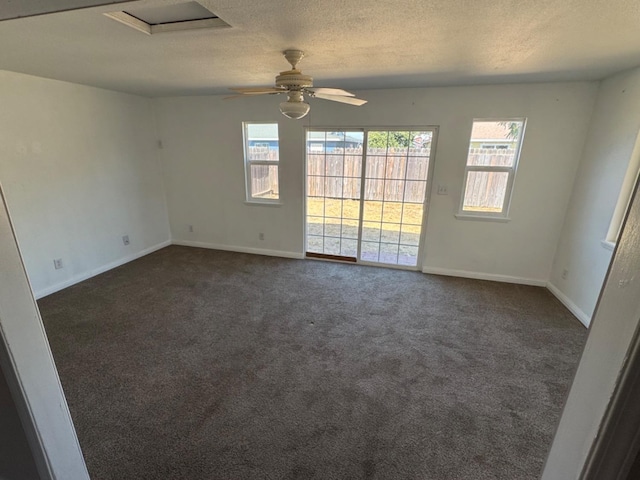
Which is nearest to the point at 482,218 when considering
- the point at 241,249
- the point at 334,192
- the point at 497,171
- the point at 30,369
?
the point at 497,171

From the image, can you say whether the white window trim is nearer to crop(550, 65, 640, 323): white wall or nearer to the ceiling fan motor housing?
the ceiling fan motor housing

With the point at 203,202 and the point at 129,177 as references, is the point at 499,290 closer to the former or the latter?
the point at 203,202

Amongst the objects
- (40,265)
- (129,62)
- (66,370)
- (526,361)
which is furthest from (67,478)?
(40,265)

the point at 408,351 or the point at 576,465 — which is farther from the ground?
the point at 576,465

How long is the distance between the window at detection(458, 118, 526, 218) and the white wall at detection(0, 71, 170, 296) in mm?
4718

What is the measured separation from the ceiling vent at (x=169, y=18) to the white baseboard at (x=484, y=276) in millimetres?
3688

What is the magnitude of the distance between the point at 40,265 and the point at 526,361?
16.7ft

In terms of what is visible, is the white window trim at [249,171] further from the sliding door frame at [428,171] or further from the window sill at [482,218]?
the window sill at [482,218]

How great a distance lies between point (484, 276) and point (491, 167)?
144 cm

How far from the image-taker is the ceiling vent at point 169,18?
5.27 ft

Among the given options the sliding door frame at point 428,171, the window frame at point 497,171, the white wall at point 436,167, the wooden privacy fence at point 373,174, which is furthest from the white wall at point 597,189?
the wooden privacy fence at point 373,174

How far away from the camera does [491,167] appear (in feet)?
12.1

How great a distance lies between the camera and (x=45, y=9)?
657 millimetres

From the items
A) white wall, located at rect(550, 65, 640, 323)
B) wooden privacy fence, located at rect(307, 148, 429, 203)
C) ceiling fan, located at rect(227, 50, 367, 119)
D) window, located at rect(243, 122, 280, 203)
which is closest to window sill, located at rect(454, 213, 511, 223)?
wooden privacy fence, located at rect(307, 148, 429, 203)
